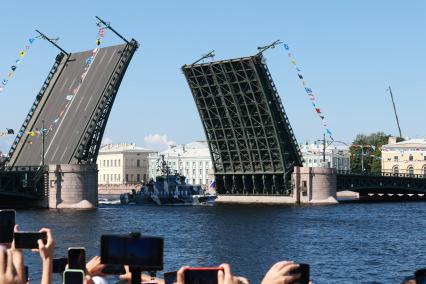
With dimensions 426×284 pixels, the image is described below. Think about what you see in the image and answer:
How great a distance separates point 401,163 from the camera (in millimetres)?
95688

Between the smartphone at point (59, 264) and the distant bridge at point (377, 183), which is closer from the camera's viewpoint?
the smartphone at point (59, 264)

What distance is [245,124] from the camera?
164 ft

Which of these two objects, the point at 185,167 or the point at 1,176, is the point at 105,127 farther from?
the point at 185,167

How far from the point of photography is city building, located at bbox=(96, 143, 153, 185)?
129 metres

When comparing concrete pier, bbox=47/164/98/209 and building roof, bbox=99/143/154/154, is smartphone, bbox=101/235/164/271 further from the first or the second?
building roof, bbox=99/143/154/154

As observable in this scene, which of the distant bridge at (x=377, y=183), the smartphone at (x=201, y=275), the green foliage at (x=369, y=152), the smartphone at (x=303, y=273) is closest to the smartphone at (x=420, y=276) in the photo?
the smartphone at (x=303, y=273)

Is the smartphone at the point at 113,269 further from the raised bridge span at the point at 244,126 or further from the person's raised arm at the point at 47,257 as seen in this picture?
the raised bridge span at the point at 244,126

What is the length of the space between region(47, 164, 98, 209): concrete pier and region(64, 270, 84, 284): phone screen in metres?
46.9

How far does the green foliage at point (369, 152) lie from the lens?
9975 cm

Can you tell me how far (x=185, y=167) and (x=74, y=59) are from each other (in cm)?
6750

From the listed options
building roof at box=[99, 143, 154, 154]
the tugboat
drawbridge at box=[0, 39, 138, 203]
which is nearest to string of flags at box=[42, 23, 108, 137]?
drawbridge at box=[0, 39, 138, 203]

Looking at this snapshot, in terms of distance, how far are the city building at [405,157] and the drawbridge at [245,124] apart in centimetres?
3879

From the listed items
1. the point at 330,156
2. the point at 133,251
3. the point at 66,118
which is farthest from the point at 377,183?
the point at 133,251

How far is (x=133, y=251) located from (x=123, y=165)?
126 meters
